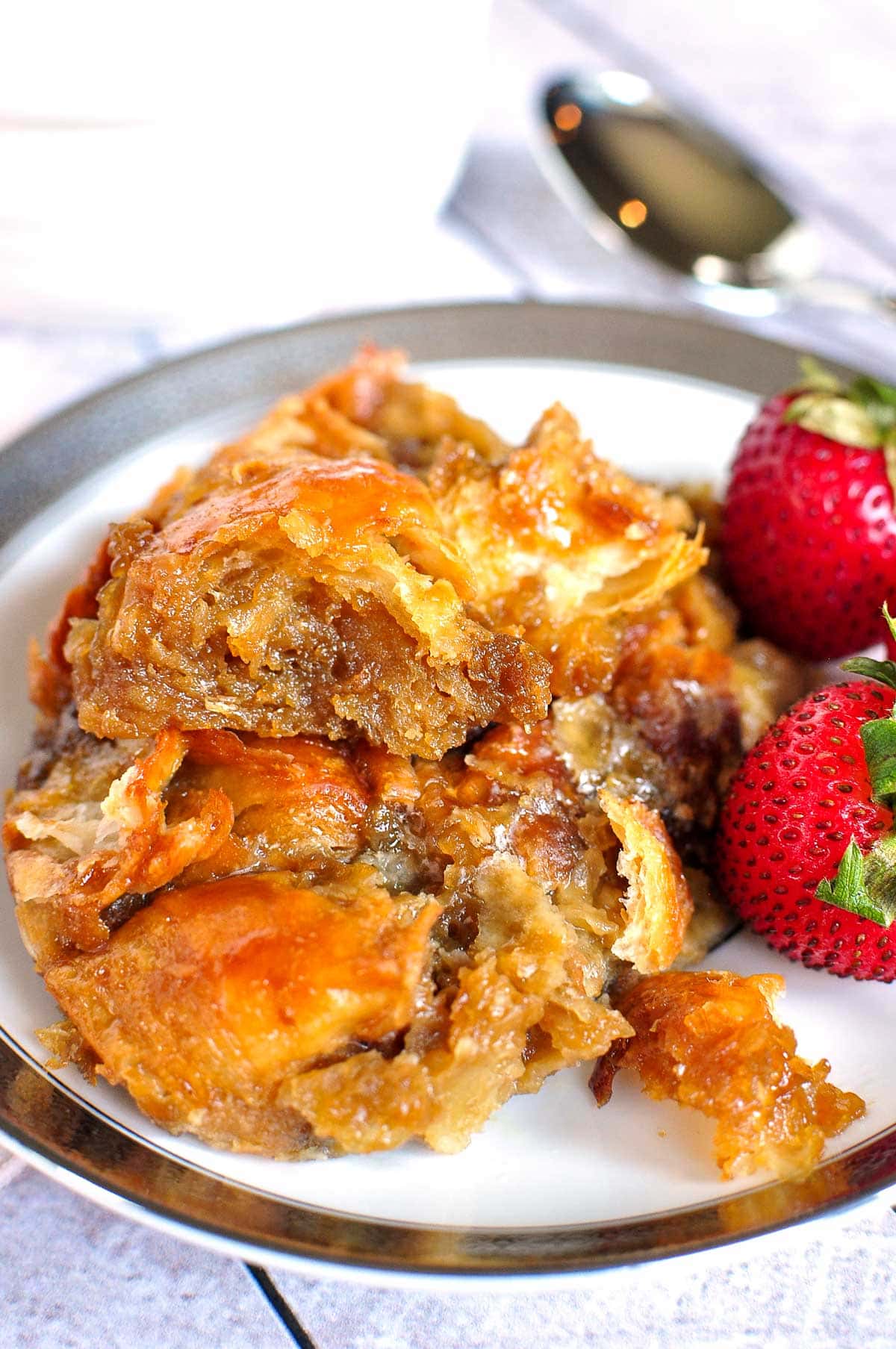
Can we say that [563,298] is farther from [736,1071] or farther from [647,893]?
[736,1071]

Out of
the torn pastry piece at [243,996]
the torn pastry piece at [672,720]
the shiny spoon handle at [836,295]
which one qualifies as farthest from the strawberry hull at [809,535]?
the shiny spoon handle at [836,295]

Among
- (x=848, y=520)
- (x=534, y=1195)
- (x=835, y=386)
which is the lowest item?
(x=534, y=1195)

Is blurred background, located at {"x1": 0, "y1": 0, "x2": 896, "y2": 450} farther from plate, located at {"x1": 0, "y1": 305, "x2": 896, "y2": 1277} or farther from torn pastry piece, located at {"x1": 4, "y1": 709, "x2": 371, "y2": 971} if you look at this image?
torn pastry piece, located at {"x1": 4, "y1": 709, "x2": 371, "y2": 971}

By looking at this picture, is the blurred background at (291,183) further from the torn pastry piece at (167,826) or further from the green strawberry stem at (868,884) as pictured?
the green strawberry stem at (868,884)

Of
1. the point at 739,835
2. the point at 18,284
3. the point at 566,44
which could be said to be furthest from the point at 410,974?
the point at 566,44

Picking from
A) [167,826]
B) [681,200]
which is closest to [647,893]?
[167,826]

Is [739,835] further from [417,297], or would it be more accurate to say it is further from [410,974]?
[417,297]
